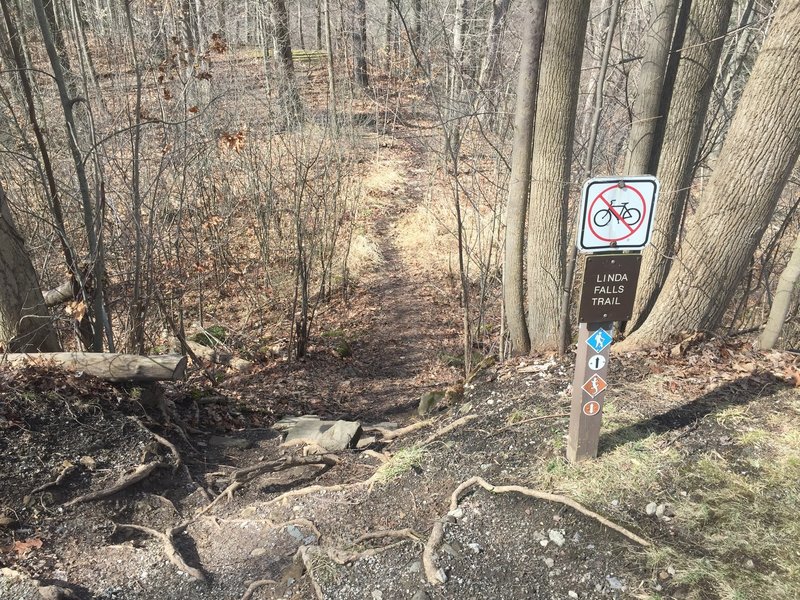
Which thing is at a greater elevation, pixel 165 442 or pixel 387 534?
pixel 387 534

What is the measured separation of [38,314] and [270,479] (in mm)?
2574

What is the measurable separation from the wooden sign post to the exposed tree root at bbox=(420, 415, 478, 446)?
1.48 m

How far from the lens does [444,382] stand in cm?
734

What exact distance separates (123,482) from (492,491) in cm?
264

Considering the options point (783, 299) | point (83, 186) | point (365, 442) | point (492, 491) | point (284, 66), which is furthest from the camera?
point (284, 66)

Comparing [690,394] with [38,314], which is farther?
[38,314]

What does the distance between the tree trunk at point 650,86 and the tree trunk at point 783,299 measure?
5.01 feet

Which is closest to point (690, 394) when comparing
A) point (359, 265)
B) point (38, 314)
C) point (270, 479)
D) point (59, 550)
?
point (270, 479)

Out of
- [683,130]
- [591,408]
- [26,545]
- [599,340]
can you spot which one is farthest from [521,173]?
[26,545]

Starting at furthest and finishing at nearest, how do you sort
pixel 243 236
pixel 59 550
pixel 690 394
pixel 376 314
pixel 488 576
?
pixel 243 236
pixel 376 314
pixel 690 394
pixel 59 550
pixel 488 576

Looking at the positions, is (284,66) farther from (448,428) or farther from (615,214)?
(615,214)

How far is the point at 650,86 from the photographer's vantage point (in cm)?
518

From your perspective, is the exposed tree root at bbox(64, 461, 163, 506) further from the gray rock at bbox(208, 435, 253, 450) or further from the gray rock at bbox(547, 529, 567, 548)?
the gray rock at bbox(547, 529, 567, 548)

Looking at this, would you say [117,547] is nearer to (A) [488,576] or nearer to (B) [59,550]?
(B) [59,550]
